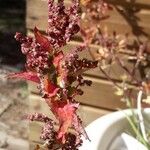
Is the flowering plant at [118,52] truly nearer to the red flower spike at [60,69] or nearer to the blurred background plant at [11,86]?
the blurred background plant at [11,86]

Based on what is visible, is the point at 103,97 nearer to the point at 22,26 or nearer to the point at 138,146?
the point at 138,146

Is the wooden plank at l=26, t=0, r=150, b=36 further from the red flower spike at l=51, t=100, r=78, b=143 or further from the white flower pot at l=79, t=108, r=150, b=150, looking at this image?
the red flower spike at l=51, t=100, r=78, b=143

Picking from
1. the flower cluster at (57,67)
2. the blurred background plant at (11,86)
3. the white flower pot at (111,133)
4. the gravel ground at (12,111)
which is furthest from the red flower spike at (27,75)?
the gravel ground at (12,111)

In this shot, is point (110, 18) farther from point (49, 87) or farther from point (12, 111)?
point (12, 111)

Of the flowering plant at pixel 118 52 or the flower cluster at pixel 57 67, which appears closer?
the flower cluster at pixel 57 67

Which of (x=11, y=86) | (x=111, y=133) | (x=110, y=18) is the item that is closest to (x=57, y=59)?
(x=111, y=133)

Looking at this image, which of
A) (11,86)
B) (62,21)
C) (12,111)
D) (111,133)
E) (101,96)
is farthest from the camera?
(11,86)
